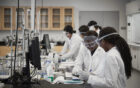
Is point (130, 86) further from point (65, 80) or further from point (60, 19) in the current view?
point (60, 19)

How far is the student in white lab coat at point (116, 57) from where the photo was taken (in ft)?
5.19

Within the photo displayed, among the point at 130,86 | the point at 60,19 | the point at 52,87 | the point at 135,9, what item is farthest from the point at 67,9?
the point at 52,87

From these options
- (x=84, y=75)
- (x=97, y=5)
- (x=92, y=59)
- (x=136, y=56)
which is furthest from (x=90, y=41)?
(x=97, y=5)

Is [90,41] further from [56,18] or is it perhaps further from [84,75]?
[56,18]

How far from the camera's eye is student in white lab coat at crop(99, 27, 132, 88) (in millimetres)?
1583

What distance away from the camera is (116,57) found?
1.60 m

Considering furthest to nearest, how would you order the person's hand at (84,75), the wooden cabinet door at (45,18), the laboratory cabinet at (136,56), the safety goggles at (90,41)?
the wooden cabinet door at (45,18) → the laboratory cabinet at (136,56) → the safety goggles at (90,41) → the person's hand at (84,75)

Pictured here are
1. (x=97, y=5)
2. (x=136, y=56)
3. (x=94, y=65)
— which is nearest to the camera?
(x=94, y=65)

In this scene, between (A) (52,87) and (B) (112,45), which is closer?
(B) (112,45)

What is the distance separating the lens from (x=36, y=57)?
1.80 meters

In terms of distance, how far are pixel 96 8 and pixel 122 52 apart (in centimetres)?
555

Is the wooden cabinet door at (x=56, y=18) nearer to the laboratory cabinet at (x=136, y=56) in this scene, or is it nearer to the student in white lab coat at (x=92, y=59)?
the laboratory cabinet at (x=136, y=56)

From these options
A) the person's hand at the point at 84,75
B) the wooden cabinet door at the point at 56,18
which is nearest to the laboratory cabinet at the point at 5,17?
the wooden cabinet door at the point at 56,18

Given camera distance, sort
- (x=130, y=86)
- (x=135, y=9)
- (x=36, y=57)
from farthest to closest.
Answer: (x=135, y=9), (x=130, y=86), (x=36, y=57)
